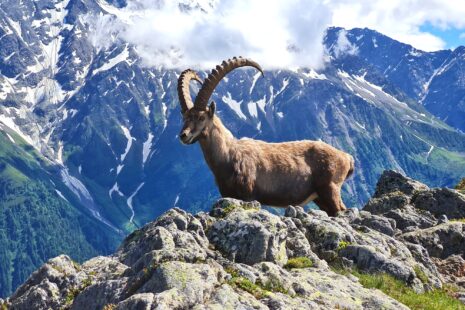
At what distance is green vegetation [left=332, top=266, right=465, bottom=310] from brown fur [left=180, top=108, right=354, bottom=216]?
733 centimetres

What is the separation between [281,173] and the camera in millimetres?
23375

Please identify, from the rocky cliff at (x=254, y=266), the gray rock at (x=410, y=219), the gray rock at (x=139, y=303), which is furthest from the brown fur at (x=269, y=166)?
the gray rock at (x=139, y=303)

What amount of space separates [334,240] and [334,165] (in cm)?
779

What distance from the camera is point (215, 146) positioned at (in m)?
22.7

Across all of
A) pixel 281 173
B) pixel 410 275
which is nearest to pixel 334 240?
pixel 410 275

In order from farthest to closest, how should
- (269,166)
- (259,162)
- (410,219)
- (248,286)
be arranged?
(410,219) < (269,166) < (259,162) < (248,286)

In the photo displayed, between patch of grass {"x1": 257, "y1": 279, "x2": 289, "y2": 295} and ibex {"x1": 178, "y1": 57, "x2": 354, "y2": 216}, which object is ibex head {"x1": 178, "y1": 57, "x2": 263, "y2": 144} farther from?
patch of grass {"x1": 257, "y1": 279, "x2": 289, "y2": 295}

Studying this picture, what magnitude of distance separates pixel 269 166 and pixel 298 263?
8.72 m

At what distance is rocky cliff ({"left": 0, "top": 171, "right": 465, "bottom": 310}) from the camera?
10.8m

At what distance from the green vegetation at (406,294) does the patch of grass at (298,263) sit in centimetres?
95

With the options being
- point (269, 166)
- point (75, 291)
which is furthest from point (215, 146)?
point (75, 291)

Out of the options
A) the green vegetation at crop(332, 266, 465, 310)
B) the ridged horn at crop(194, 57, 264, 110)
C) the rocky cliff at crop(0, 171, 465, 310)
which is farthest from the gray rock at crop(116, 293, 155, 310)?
the ridged horn at crop(194, 57, 264, 110)

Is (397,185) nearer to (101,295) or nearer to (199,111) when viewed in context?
(199,111)

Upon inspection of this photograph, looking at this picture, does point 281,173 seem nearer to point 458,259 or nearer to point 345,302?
point 458,259
